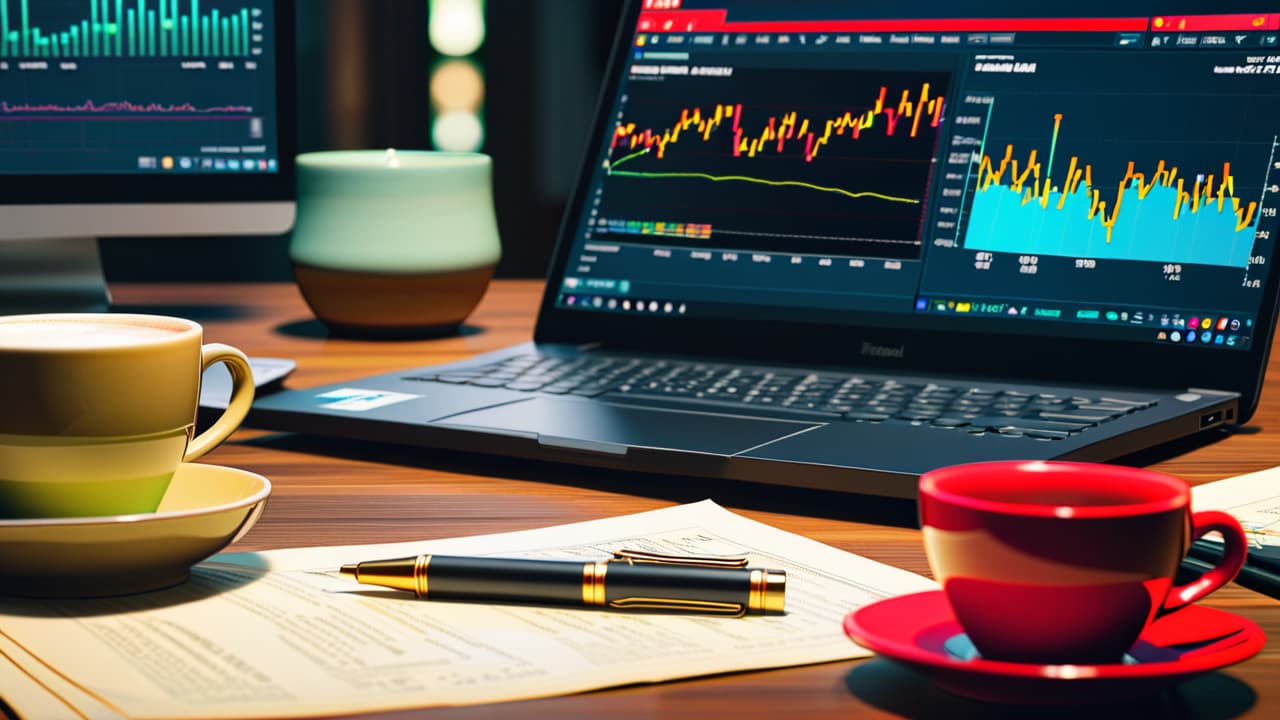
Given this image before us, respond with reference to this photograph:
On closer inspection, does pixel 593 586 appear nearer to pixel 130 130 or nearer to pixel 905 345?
pixel 905 345

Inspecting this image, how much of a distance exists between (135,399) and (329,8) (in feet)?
4.10

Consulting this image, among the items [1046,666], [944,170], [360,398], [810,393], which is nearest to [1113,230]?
[944,170]

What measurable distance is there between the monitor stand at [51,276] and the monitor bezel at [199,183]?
0.21ft

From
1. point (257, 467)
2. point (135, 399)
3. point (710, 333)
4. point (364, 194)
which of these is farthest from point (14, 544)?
point (364, 194)

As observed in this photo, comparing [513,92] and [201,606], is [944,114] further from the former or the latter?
[513,92]

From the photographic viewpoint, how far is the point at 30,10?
1354mm

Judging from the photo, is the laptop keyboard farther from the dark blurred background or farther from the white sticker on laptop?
the dark blurred background

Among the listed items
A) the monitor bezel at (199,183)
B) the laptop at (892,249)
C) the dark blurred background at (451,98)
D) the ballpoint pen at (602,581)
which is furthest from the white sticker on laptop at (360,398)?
the dark blurred background at (451,98)

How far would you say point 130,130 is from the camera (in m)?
1.38

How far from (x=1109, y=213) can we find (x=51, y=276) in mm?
923

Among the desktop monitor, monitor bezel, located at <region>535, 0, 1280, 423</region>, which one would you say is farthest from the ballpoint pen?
the desktop monitor

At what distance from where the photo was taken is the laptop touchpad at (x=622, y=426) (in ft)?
2.71

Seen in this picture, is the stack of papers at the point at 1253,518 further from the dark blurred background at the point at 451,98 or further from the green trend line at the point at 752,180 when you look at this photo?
the dark blurred background at the point at 451,98

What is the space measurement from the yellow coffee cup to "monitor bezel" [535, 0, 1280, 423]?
0.55 meters
